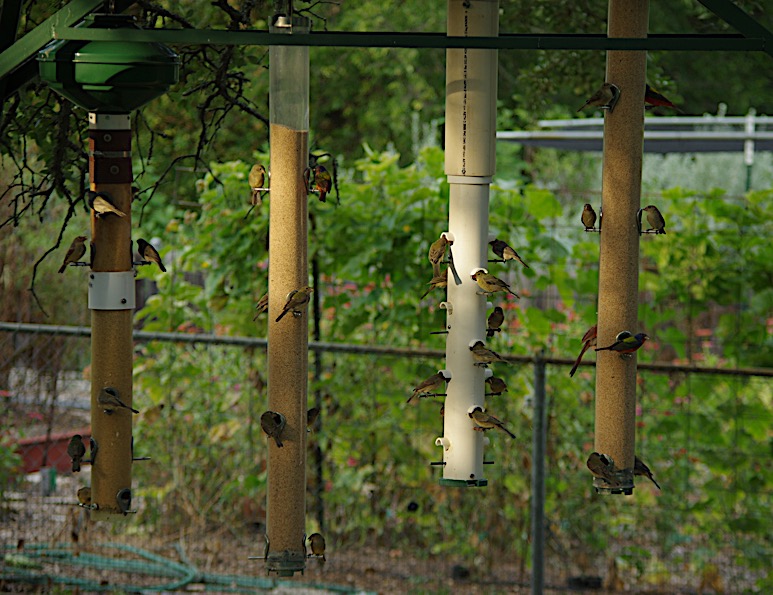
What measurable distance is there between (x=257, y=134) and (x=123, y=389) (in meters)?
11.8

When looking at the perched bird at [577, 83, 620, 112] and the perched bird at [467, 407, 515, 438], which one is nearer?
the perched bird at [577, 83, 620, 112]

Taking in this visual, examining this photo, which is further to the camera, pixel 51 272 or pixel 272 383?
pixel 51 272

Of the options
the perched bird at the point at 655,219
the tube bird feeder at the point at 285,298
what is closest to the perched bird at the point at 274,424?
the tube bird feeder at the point at 285,298

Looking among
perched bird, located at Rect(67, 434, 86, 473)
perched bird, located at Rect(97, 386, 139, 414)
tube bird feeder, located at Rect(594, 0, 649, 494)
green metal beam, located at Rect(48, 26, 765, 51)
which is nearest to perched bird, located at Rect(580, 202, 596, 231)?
tube bird feeder, located at Rect(594, 0, 649, 494)

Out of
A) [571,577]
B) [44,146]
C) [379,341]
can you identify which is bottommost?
[571,577]

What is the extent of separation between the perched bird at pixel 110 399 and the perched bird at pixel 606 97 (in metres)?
1.28

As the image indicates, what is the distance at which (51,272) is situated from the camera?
698 cm

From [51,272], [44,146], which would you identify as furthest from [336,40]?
[51,272]

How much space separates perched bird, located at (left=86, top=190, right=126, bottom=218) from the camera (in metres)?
2.74

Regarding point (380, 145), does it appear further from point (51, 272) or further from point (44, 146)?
point (44, 146)

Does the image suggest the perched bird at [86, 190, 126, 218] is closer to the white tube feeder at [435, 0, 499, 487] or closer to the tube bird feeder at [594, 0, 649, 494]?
the white tube feeder at [435, 0, 499, 487]

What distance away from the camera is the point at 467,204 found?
9.03 feet

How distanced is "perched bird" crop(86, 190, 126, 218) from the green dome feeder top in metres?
0.22

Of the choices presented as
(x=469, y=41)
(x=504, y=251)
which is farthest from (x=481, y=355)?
(x=469, y=41)
